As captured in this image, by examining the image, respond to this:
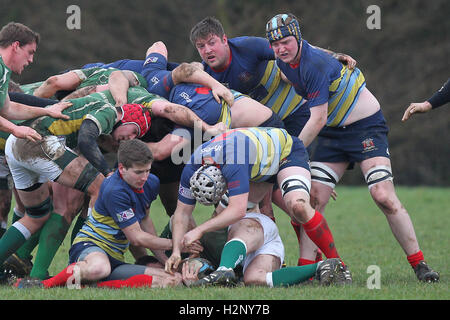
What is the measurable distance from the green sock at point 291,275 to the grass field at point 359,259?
0.19 m

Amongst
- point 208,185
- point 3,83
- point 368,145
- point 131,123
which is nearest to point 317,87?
point 368,145

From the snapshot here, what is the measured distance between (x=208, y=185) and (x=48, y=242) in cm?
162

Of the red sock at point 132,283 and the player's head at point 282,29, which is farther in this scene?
the player's head at point 282,29

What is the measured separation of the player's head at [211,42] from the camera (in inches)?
270

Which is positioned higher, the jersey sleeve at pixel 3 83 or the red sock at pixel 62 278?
the jersey sleeve at pixel 3 83

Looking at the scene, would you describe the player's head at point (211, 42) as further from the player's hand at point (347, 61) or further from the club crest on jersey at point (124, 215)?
the club crest on jersey at point (124, 215)

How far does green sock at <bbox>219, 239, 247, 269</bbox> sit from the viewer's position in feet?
18.3

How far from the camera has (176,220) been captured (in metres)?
5.84

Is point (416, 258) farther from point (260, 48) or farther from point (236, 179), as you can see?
point (260, 48)

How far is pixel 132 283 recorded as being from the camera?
5.67m

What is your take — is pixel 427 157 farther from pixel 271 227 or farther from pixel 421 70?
pixel 271 227

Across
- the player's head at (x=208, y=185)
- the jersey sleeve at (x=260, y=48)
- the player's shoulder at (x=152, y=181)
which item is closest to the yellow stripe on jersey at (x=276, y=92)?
the jersey sleeve at (x=260, y=48)

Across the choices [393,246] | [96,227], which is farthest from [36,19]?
[96,227]

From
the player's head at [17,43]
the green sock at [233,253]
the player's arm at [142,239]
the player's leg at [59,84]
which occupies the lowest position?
the green sock at [233,253]
